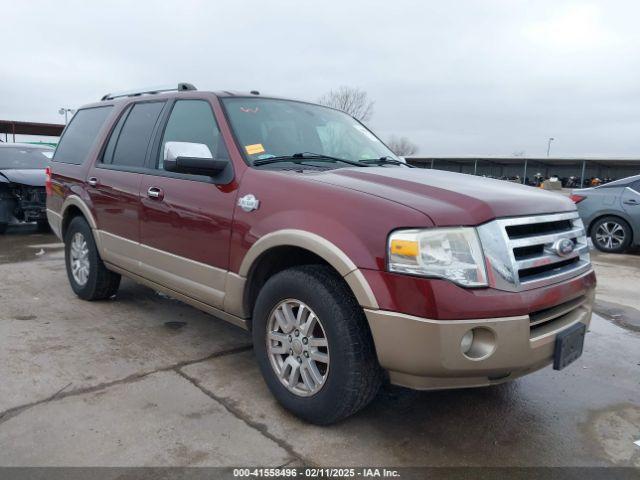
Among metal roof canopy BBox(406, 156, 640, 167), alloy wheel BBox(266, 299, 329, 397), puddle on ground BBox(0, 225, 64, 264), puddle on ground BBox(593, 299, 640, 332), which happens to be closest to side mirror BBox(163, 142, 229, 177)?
alloy wheel BBox(266, 299, 329, 397)

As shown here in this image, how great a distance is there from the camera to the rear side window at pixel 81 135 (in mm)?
4879

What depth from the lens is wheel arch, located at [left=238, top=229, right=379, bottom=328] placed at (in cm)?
246

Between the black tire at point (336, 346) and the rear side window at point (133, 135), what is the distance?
6.54ft

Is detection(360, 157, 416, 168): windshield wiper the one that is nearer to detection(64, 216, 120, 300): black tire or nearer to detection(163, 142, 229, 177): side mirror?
→ detection(163, 142, 229, 177): side mirror

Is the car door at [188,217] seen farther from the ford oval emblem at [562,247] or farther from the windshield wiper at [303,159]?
the ford oval emblem at [562,247]

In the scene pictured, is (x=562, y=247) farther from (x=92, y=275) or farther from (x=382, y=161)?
(x=92, y=275)

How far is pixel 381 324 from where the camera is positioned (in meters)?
2.39

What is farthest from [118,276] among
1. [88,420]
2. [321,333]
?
[321,333]

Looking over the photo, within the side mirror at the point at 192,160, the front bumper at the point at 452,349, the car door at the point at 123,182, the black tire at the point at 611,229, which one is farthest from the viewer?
the black tire at the point at 611,229

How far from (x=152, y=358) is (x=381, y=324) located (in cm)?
198

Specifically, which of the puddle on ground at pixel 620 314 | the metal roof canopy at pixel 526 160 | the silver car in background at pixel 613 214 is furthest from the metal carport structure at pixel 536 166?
the puddle on ground at pixel 620 314

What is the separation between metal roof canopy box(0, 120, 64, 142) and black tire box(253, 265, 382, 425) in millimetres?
30898

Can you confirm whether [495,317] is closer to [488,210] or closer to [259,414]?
[488,210]

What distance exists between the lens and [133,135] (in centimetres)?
429
